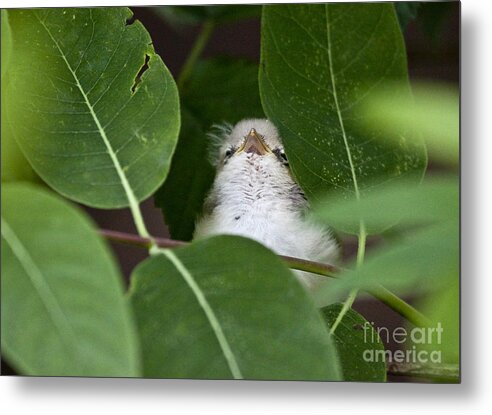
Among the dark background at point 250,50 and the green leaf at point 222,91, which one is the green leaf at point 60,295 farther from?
the green leaf at point 222,91

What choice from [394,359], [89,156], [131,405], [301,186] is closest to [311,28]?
[301,186]

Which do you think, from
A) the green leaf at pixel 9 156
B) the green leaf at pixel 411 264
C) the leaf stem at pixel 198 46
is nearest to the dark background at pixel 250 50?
the leaf stem at pixel 198 46

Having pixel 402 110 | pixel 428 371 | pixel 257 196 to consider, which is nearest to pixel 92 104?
pixel 257 196

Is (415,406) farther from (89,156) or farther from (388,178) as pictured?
(89,156)

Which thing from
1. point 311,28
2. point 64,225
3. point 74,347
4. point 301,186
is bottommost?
point 74,347

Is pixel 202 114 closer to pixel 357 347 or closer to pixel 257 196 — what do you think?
pixel 257 196

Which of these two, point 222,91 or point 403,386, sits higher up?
point 222,91
